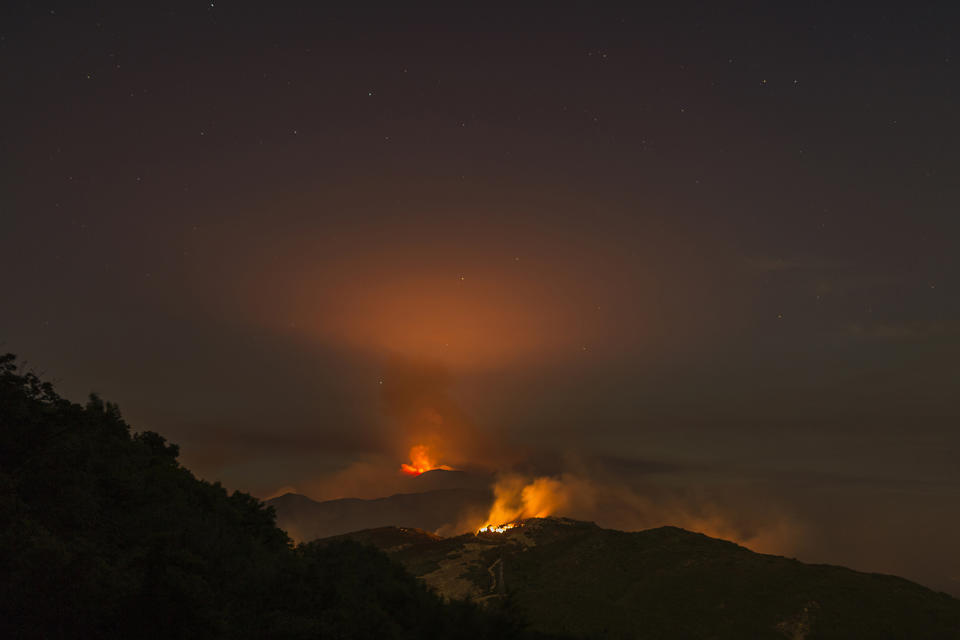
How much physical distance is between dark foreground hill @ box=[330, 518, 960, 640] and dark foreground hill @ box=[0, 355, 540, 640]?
42157 mm

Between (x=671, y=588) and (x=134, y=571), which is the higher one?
(x=671, y=588)

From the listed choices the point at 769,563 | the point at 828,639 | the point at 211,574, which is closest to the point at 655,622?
the point at 828,639

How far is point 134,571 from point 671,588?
117476 mm

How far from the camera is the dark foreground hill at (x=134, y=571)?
77.9 ft

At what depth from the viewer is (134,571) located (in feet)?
88.9

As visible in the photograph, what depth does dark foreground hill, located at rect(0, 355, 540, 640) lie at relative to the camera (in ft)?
77.9

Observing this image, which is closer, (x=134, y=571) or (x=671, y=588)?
(x=134, y=571)

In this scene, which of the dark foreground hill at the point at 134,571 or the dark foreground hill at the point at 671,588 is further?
the dark foreground hill at the point at 671,588

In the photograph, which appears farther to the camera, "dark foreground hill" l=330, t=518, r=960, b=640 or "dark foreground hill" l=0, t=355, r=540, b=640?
"dark foreground hill" l=330, t=518, r=960, b=640

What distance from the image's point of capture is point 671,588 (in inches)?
4840

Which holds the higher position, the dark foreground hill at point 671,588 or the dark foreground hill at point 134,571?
the dark foreground hill at point 671,588

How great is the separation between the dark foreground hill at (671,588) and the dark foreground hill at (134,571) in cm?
4216

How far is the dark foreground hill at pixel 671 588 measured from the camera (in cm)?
10025

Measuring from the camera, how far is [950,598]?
111875mm
